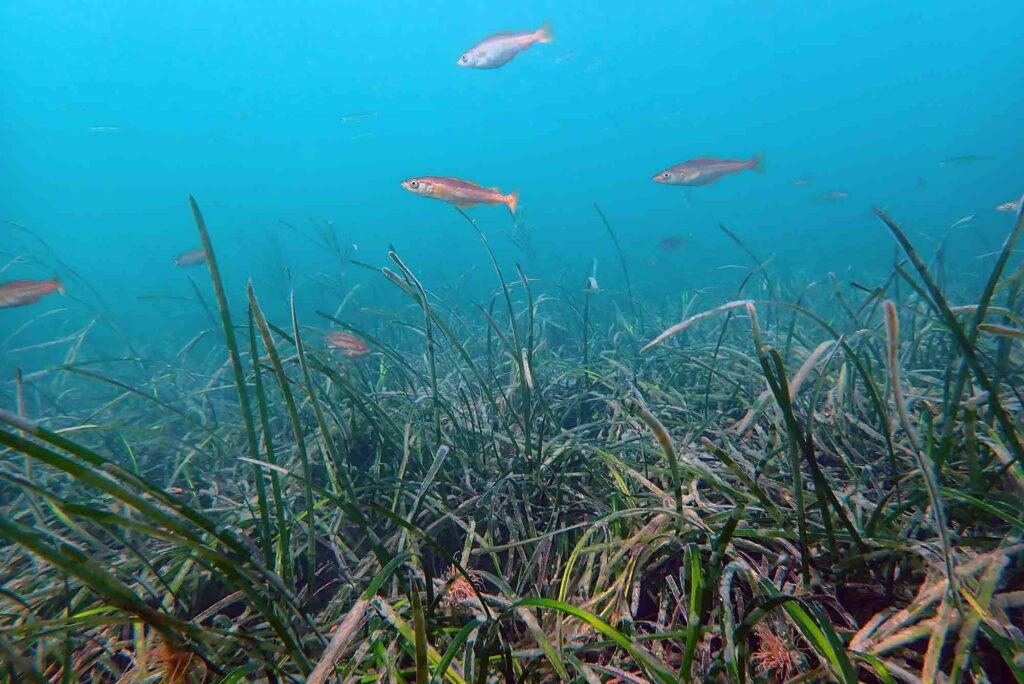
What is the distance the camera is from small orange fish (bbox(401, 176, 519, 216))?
3680 mm

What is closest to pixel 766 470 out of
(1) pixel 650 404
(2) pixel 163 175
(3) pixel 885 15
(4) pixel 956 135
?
(1) pixel 650 404

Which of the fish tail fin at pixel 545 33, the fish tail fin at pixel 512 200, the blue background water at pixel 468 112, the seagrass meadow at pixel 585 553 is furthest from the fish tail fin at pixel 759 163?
the blue background water at pixel 468 112

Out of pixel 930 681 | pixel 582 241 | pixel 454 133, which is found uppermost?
pixel 454 133

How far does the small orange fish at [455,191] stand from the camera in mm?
3680

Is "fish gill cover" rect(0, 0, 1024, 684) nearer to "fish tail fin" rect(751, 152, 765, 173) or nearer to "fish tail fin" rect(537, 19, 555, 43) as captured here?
"fish tail fin" rect(537, 19, 555, 43)

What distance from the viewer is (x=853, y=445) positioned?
6.13 ft

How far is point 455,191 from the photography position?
3711mm

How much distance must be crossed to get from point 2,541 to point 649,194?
103 metres

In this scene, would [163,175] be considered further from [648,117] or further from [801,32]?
[801,32]

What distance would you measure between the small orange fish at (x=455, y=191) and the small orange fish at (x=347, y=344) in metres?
1.43

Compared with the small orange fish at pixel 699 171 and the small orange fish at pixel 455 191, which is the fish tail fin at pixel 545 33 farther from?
the small orange fish at pixel 455 191

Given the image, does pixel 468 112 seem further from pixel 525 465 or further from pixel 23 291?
pixel 525 465

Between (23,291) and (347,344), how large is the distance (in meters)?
3.56

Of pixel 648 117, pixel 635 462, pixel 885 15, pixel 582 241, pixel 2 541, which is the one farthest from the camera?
Result: pixel 648 117
